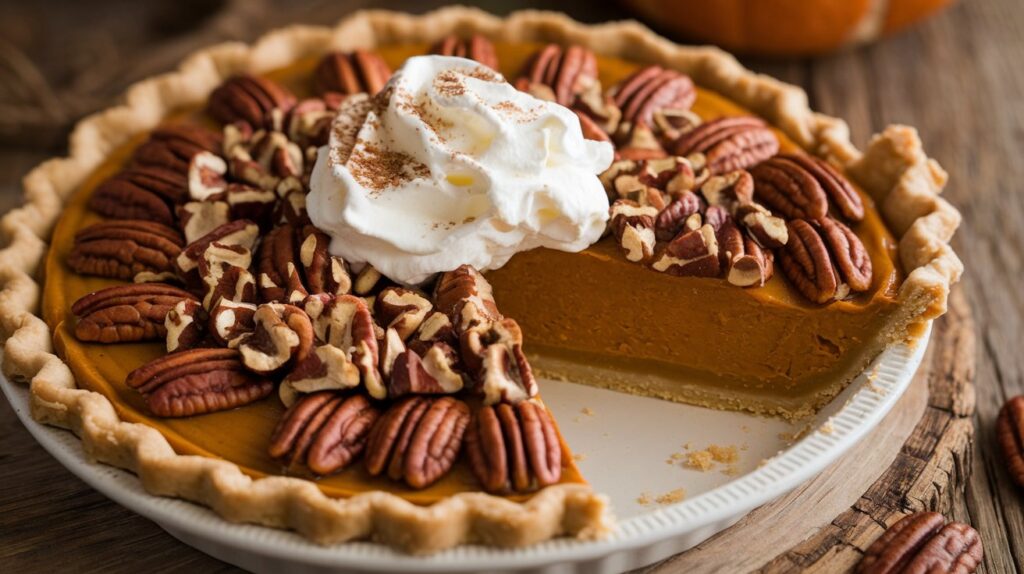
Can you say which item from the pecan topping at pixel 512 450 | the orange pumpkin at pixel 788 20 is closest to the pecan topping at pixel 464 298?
the pecan topping at pixel 512 450

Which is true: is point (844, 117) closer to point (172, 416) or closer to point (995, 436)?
point (995, 436)

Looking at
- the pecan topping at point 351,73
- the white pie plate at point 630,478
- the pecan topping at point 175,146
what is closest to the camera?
the white pie plate at point 630,478

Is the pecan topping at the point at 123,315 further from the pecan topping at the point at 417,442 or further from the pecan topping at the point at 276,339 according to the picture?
the pecan topping at the point at 417,442

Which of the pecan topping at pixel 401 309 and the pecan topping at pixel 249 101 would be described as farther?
the pecan topping at pixel 249 101

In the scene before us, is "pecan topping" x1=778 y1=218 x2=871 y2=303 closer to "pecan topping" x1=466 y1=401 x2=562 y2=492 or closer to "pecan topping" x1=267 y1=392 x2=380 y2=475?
"pecan topping" x1=466 y1=401 x2=562 y2=492

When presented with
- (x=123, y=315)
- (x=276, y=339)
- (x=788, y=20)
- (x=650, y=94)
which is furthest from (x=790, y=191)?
(x=123, y=315)

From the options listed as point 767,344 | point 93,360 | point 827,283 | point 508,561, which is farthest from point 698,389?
point 93,360
